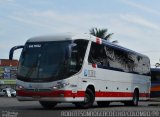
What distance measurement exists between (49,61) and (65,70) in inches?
31.9

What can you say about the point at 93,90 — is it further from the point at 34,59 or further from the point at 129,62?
the point at 129,62

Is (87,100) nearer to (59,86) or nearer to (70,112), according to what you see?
(59,86)

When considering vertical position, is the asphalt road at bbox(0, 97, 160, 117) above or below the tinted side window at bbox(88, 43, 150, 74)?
below

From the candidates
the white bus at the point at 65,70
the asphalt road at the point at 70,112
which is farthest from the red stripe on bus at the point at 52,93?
the asphalt road at the point at 70,112

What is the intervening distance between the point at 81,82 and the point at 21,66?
8.77 ft

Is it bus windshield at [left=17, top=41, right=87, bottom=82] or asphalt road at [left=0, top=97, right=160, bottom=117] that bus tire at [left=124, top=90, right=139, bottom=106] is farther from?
bus windshield at [left=17, top=41, right=87, bottom=82]

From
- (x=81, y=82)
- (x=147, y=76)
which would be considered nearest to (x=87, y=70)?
(x=81, y=82)

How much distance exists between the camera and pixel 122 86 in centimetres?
2544

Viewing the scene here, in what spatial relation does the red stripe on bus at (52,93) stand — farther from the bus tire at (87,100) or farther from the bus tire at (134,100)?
the bus tire at (134,100)

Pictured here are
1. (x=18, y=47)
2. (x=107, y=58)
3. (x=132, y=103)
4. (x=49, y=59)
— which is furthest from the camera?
(x=132, y=103)

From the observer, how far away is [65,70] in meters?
19.6

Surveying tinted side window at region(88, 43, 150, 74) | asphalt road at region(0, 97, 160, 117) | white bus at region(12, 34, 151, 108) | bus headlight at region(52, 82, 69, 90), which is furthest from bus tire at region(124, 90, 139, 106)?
bus headlight at region(52, 82, 69, 90)

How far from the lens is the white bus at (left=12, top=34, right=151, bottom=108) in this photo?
771 inches

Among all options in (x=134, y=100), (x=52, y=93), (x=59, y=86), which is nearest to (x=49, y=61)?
(x=59, y=86)
